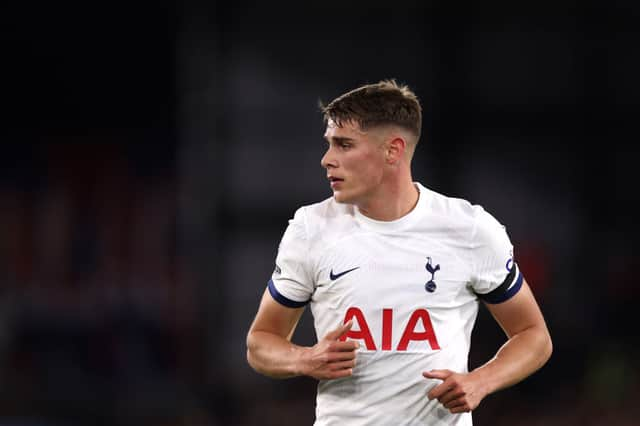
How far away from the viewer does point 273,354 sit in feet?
11.2

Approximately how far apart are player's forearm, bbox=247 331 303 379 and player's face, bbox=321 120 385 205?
52 centimetres

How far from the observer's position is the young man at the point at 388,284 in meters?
3.38

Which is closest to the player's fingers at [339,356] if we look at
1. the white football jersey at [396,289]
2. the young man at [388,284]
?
the young man at [388,284]

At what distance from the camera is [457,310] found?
350cm

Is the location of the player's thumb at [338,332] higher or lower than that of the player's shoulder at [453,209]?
lower

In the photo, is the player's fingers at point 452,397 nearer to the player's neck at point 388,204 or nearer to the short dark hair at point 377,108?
the player's neck at point 388,204

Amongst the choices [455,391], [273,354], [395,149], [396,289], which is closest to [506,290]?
[396,289]

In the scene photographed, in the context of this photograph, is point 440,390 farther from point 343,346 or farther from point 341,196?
point 341,196

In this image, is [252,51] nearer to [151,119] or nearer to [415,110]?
[151,119]

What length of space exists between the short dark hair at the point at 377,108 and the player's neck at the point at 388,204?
0.22 meters

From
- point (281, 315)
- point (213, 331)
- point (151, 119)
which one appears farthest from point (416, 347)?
point (151, 119)

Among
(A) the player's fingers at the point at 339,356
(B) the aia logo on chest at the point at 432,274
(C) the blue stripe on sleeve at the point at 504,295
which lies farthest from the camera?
(C) the blue stripe on sleeve at the point at 504,295

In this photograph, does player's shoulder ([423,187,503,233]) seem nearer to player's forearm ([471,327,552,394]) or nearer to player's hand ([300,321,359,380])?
player's forearm ([471,327,552,394])

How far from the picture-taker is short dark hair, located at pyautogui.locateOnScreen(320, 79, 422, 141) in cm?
351
